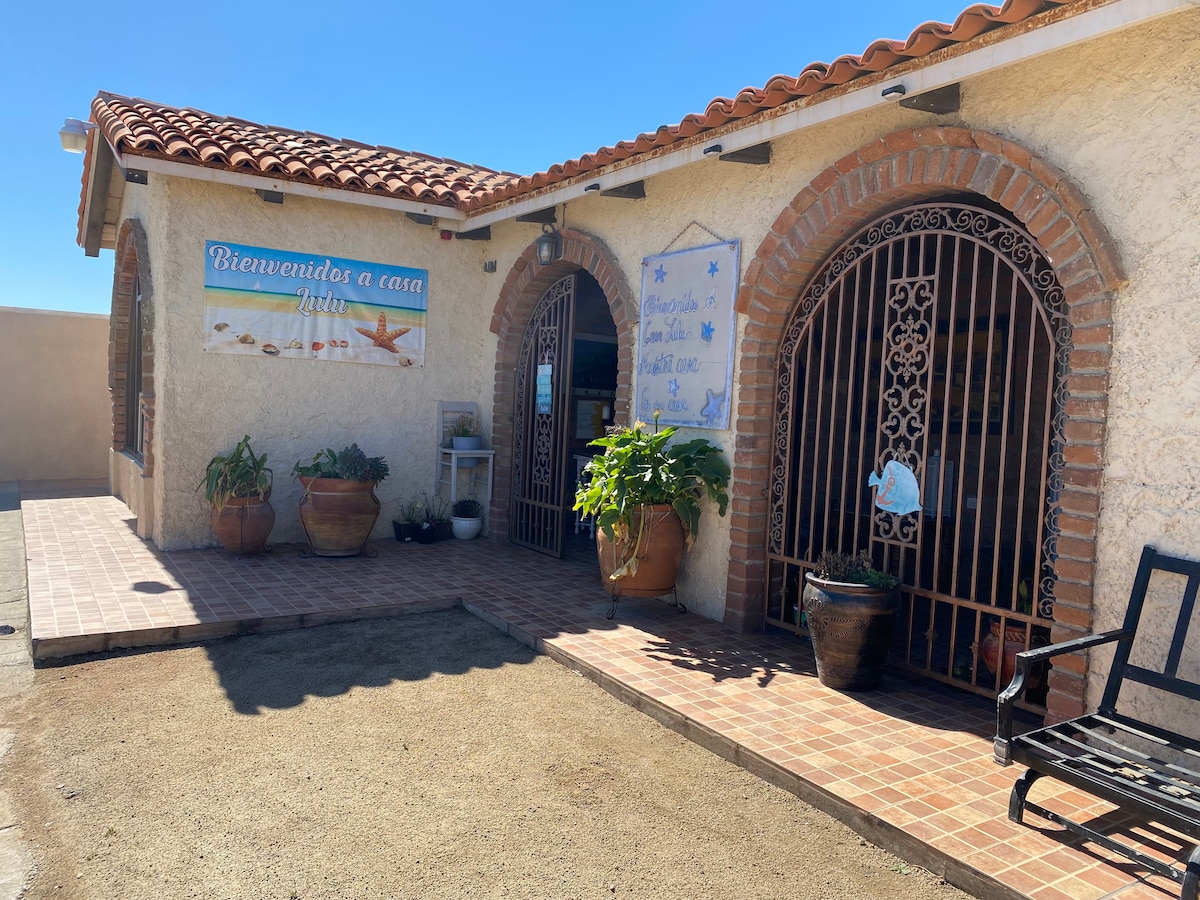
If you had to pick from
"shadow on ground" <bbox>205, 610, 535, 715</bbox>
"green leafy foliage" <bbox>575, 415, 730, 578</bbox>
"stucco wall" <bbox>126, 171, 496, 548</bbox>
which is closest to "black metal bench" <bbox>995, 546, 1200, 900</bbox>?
"green leafy foliage" <bbox>575, 415, 730, 578</bbox>

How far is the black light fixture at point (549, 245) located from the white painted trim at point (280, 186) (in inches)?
39.5

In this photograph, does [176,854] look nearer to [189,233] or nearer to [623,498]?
[623,498]

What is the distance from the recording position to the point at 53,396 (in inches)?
508

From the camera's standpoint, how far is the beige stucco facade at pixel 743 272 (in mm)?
3680

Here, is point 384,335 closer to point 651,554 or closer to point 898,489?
point 651,554

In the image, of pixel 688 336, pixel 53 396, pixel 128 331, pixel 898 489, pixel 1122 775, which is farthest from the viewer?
pixel 53 396

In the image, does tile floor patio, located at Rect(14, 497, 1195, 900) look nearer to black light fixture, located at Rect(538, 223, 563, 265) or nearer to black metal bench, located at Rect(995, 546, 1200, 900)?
black metal bench, located at Rect(995, 546, 1200, 900)

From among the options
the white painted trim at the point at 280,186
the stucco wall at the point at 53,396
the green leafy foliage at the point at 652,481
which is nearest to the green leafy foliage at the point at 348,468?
the white painted trim at the point at 280,186

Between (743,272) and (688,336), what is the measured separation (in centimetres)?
67

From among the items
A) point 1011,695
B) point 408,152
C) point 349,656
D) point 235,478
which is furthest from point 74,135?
point 1011,695

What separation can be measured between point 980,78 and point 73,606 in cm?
634

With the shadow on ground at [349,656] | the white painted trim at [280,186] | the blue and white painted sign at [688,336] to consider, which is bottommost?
the shadow on ground at [349,656]

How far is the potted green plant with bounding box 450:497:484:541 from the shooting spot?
29.4 ft

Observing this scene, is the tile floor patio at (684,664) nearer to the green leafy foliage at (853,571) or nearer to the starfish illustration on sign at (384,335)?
the green leafy foliage at (853,571)
